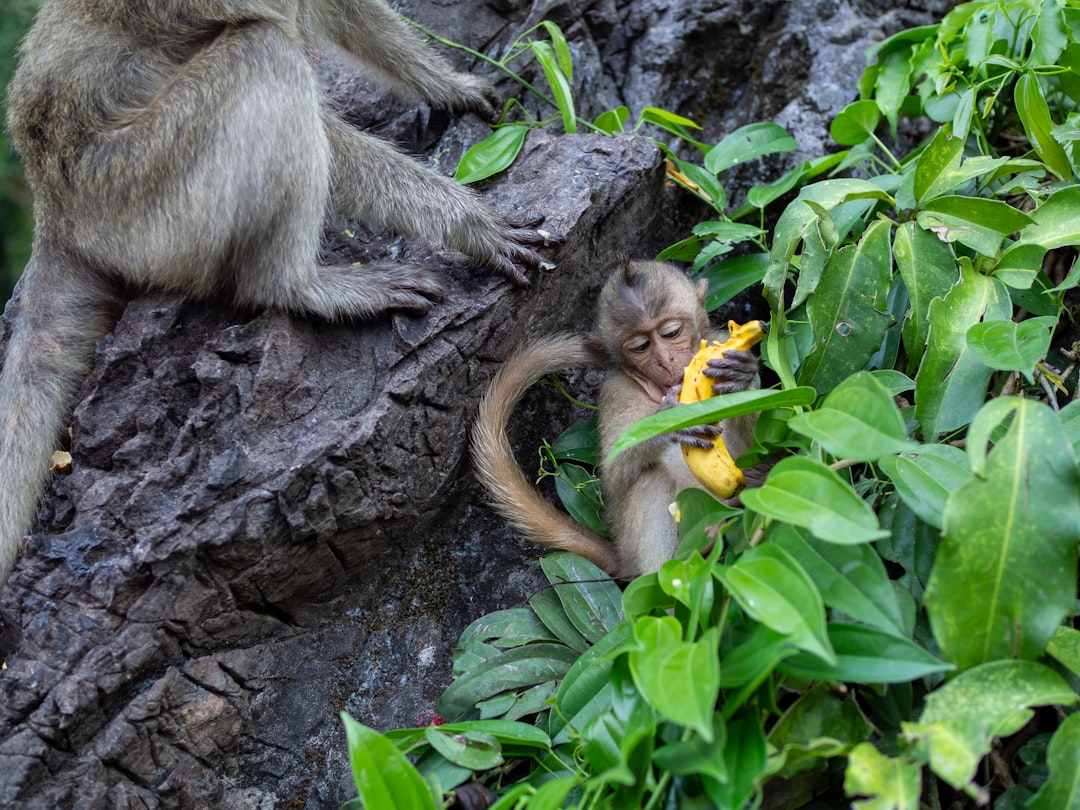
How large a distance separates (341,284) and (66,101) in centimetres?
131

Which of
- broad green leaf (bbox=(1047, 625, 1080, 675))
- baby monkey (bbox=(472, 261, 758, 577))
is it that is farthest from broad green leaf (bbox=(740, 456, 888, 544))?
baby monkey (bbox=(472, 261, 758, 577))

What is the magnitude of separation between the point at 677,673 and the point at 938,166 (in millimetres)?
2136

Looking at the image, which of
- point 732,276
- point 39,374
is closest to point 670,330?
point 732,276

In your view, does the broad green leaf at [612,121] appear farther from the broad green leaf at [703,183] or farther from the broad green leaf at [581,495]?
the broad green leaf at [581,495]

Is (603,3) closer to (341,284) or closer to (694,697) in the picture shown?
(341,284)

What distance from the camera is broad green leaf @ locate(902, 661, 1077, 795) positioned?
206 cm

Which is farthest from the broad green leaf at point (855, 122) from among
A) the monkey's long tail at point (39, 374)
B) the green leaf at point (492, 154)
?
the monkey's long tail at point (39, 374)

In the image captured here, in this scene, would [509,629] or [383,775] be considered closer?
[383,775]

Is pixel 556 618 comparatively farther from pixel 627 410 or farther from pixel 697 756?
pixel 697 756

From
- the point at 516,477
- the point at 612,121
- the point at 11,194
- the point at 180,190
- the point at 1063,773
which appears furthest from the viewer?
the point at 11,194

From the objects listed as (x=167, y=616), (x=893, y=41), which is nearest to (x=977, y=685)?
(x=167, y=616)

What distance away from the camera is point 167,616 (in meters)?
3.10

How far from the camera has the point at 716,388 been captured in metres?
3.40

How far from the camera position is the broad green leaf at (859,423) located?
7.37ft
